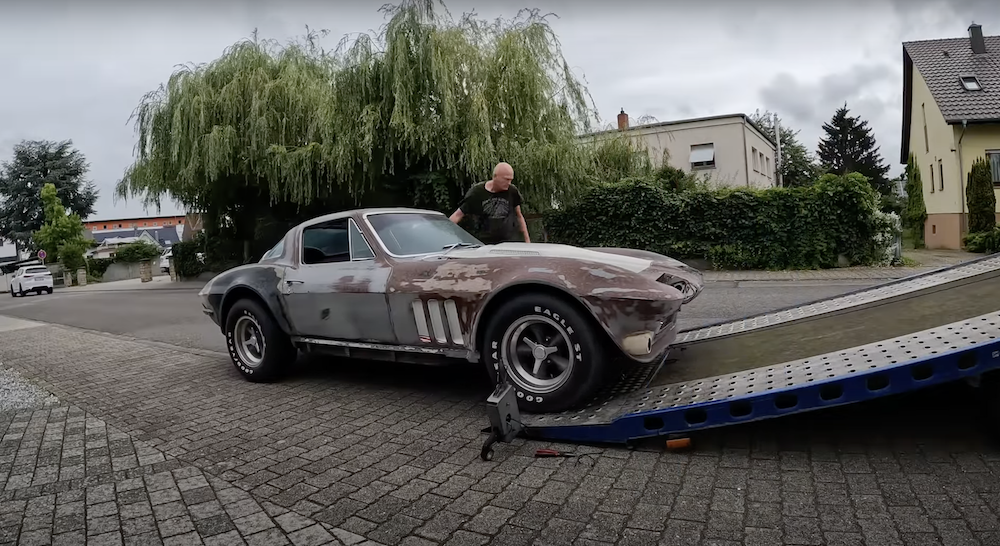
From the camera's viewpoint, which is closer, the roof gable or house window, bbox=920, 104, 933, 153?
the roof gable

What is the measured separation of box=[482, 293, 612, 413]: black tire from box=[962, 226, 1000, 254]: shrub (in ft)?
65.1

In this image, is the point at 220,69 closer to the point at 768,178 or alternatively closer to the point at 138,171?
the point at 138,171

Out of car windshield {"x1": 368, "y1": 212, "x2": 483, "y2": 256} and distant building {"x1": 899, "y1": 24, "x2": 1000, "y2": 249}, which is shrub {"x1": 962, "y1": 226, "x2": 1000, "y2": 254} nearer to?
distant building {"x1": 899, "y1": 24, "x2": 1000, "y2": 249}

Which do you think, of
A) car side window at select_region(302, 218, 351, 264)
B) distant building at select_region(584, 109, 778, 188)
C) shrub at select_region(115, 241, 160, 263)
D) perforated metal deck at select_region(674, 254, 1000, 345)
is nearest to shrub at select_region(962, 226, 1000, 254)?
distant building at select_region(584, 109, 778, 188)

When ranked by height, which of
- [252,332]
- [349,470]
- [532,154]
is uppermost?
[532,154]

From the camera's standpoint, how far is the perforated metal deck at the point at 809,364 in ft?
9.27

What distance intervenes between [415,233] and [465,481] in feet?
7.48

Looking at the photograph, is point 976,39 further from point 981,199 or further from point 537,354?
point 537,354

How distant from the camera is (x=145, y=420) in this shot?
15.1 feet

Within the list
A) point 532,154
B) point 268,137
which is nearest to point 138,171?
point 268,137

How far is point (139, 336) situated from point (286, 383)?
233 inches

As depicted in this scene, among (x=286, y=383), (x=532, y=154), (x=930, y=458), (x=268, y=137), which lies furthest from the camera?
(x=268, y=137)

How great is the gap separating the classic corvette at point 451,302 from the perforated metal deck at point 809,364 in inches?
9.5

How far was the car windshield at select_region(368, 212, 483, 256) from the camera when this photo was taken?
4.71 m
